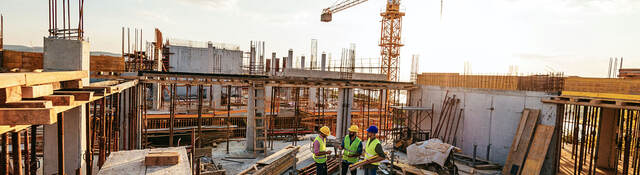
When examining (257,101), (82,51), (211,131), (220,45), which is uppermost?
(220,45)

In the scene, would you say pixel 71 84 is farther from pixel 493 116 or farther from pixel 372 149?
pixel 493 116

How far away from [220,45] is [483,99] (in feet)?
84.8

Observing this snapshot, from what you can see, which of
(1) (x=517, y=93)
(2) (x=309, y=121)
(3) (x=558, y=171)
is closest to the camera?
(3) (x=558, y=171)

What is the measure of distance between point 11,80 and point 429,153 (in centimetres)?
1063

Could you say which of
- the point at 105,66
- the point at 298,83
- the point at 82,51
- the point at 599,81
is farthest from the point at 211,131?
the point at 599,81

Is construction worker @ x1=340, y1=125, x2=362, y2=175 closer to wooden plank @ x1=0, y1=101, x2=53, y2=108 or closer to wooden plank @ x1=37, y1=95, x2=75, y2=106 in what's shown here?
wooden plank @ x1=37, y1=95, x2=75, y2=106

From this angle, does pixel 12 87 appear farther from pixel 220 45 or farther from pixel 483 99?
pixel 220 45

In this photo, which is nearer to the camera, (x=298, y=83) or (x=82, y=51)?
(x=82, y=51)

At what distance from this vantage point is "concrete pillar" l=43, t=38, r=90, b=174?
6.04 meters

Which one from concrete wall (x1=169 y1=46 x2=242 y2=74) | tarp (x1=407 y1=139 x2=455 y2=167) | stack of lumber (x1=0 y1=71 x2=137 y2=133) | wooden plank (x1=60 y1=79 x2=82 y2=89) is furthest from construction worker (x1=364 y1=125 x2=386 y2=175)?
concrete wall (x1=169 y1=46 x2=242 y2=74)

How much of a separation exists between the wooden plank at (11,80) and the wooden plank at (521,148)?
1382 centimetres

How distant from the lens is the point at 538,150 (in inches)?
458

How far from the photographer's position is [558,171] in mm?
11852

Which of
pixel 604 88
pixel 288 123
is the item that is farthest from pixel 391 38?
pixel 604 88
